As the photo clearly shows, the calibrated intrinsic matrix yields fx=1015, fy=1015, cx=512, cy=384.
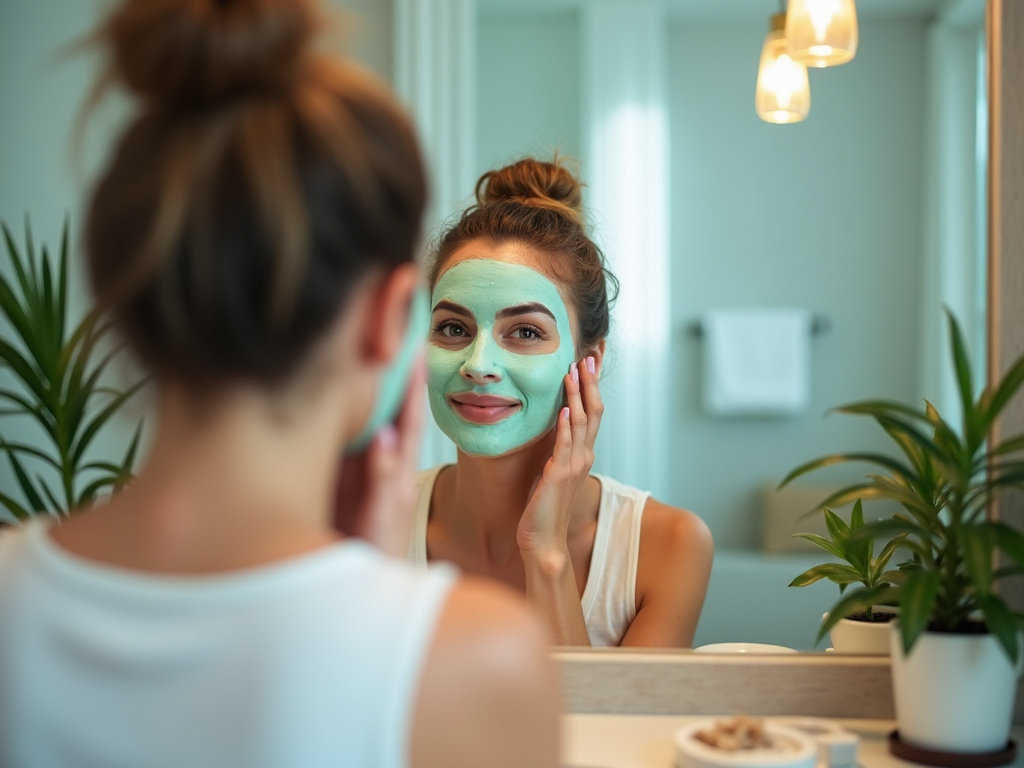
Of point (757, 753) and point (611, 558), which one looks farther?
point (611, 558)

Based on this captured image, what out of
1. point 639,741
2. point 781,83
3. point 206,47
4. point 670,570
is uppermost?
point 781,83

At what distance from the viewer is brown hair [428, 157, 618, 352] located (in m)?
1.10

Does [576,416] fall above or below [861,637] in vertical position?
above

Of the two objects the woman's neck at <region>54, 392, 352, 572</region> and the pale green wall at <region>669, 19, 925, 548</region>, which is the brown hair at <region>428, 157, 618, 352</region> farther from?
the woman's neck at <region>54, 392, 352, 572</region>

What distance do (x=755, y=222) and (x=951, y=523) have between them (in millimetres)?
395

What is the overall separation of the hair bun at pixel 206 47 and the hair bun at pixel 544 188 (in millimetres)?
659

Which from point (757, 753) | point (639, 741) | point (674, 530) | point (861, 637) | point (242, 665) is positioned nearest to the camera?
point (242, 665)

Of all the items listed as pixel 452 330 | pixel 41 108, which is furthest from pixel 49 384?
pixel 452 330

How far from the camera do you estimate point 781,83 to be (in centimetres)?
109

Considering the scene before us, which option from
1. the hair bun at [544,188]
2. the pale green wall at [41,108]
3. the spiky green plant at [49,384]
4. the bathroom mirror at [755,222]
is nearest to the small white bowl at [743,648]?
the bathroom mirror at [755,222]

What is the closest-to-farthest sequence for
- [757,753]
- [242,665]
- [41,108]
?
[242,665], [757,753], [41,108]

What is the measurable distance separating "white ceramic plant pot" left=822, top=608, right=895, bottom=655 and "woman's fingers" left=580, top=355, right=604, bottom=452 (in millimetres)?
316

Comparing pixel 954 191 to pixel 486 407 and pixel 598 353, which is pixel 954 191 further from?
pixel 486 407

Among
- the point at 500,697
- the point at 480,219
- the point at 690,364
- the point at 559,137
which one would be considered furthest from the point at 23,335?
the point at 500,697
